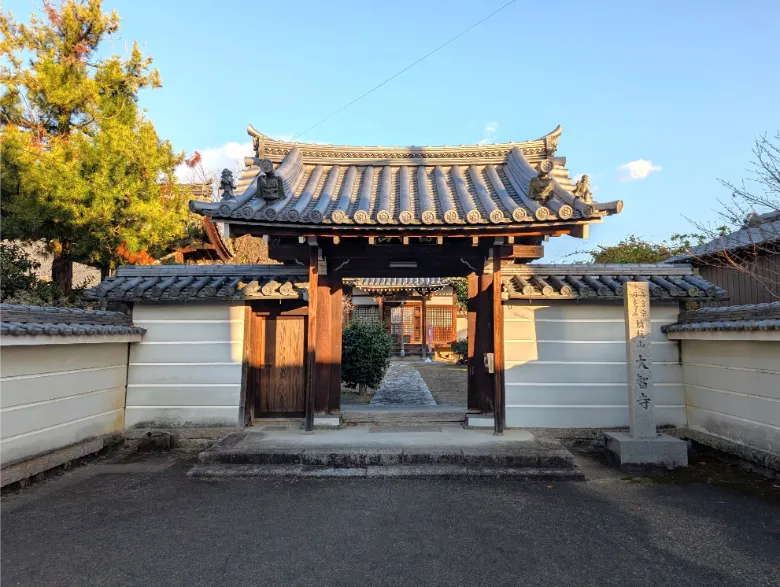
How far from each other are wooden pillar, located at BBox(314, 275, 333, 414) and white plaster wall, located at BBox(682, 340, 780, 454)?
574cm

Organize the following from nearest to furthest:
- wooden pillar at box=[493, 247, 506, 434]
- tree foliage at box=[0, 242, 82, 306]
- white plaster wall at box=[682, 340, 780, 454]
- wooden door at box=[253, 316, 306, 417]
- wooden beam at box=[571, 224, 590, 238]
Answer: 1. white plaster wall at box=[682, 340, 780, 454]
2. wooden beam at box=[571, 224, 590, 238]
3. wooden pillar at box=[493, 247, 506, 434]
4. wooden door at box=[253, 316, 306, 417]
5. tree foliage at box=[0, 242, 82, 306]

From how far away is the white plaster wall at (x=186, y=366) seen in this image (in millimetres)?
7461

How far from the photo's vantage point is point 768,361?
18.6 ft

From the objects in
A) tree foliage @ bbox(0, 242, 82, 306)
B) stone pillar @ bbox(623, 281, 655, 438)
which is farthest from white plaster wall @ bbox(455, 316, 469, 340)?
stone pillar @ bbox(623, 281, 655, 438)

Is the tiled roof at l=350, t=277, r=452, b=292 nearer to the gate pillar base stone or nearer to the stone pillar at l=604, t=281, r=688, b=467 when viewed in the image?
the gate pillar base stone

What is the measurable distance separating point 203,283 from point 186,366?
1.43 metres

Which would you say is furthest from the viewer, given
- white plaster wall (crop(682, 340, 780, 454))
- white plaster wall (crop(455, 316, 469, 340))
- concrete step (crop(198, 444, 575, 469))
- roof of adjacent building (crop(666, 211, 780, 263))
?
white plaster wall (crop(455, 316, 469, 340))

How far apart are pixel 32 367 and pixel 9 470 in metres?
1.22

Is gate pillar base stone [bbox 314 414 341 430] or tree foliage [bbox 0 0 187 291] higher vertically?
tree foliage [bbox 0 0 187 291]

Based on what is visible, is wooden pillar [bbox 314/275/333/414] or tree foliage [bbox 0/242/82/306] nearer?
wooden pillar [bbox 314/275/333/414]

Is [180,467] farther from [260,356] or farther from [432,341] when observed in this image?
[432,341]

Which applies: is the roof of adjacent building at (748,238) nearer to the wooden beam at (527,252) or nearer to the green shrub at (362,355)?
the wooden beam at (527,252)

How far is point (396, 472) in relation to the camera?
572cm

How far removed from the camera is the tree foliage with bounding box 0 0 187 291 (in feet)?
33.0
